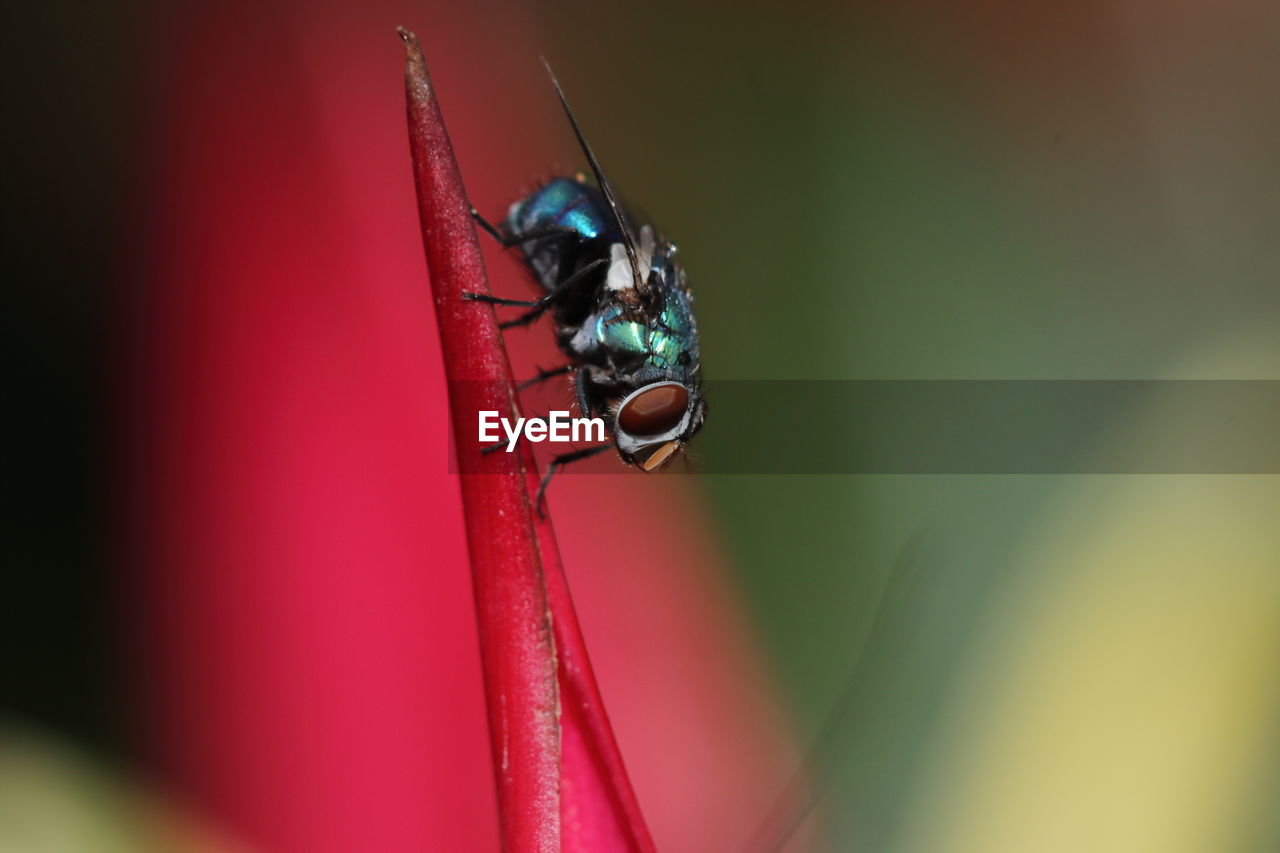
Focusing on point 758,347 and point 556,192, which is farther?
point 758,347

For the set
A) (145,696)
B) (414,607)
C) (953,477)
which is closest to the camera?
(414,607)

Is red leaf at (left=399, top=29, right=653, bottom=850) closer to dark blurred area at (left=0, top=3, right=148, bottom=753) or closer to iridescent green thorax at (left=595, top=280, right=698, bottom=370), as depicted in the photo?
iridescent green thorax at (left=595, top=280, right=698, bottom=370)

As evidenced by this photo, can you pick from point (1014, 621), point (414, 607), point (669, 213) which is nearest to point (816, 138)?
point (669, 213)

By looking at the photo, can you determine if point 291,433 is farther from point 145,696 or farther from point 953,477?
point 953,477

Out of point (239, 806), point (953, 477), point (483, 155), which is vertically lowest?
point (239, 806)

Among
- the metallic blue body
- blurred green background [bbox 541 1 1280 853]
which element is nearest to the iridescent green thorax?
the metallic blue body

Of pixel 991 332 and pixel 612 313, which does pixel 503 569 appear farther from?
pixel 991 332

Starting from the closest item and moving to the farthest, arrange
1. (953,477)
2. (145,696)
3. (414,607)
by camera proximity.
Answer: (414,607) < (145,696) < (953,477)
